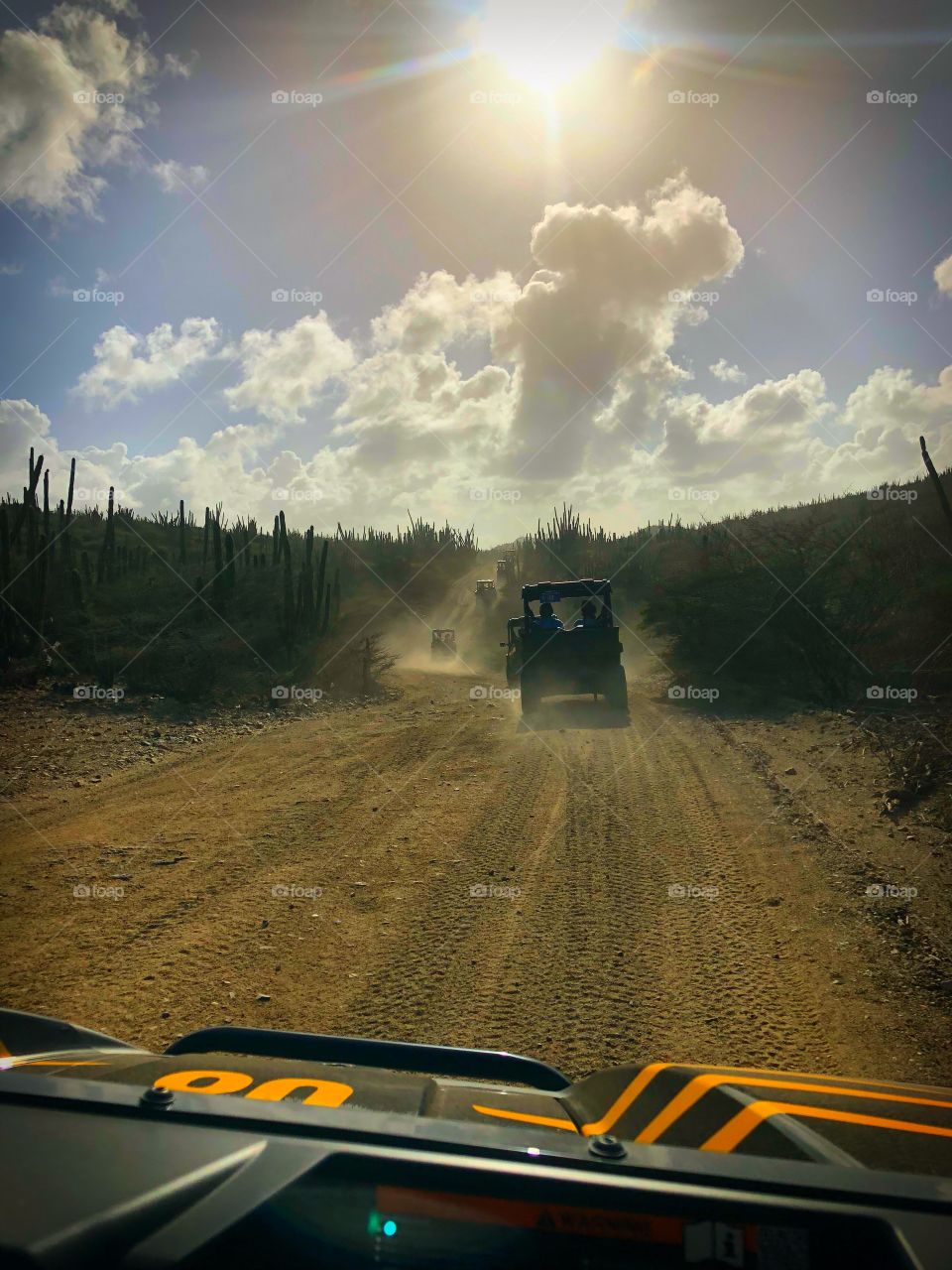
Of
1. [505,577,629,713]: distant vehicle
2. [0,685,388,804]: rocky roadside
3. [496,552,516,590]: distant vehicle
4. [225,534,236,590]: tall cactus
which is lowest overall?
[0,685,388,804]: rocky roadside

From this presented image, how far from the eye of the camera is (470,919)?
4414 millimetres

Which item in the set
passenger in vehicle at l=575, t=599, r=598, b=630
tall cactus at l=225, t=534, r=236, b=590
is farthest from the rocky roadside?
tall cactus at l=225, t=534, r=236, b=590

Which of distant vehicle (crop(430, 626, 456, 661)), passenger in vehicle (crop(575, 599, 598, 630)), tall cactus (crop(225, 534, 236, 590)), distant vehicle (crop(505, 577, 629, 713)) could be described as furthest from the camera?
distant vehicle (crop(430, 626, 456, 661))

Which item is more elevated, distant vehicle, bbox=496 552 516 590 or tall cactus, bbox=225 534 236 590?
distant vehicle, bbox=496 552 516 590

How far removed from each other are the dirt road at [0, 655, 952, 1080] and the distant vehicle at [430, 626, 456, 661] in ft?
49.0

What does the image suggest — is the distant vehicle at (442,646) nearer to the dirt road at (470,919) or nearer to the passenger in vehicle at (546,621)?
the passenger in vehicle at (546,621)

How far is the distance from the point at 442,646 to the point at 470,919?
19.2m

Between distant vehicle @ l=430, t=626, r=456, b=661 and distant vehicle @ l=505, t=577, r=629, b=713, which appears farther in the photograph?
distant vehicle @ l=430, t=626, r=456, b=661

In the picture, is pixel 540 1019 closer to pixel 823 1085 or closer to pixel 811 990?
pixel 811 990

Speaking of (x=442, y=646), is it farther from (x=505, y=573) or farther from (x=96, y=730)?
(x=96, y=730)

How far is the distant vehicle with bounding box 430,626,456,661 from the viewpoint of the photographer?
23.2 m

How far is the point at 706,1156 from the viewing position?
Answer: 112 cm

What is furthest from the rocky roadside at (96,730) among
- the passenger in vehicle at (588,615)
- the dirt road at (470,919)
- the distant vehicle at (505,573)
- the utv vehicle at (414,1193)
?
the distant vehicle at (505,573)

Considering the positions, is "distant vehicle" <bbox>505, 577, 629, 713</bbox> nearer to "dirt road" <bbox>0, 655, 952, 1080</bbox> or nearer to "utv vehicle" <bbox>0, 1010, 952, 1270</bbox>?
A: "dirt road" <bbox>0, 655, 952, 1080</bbox>
